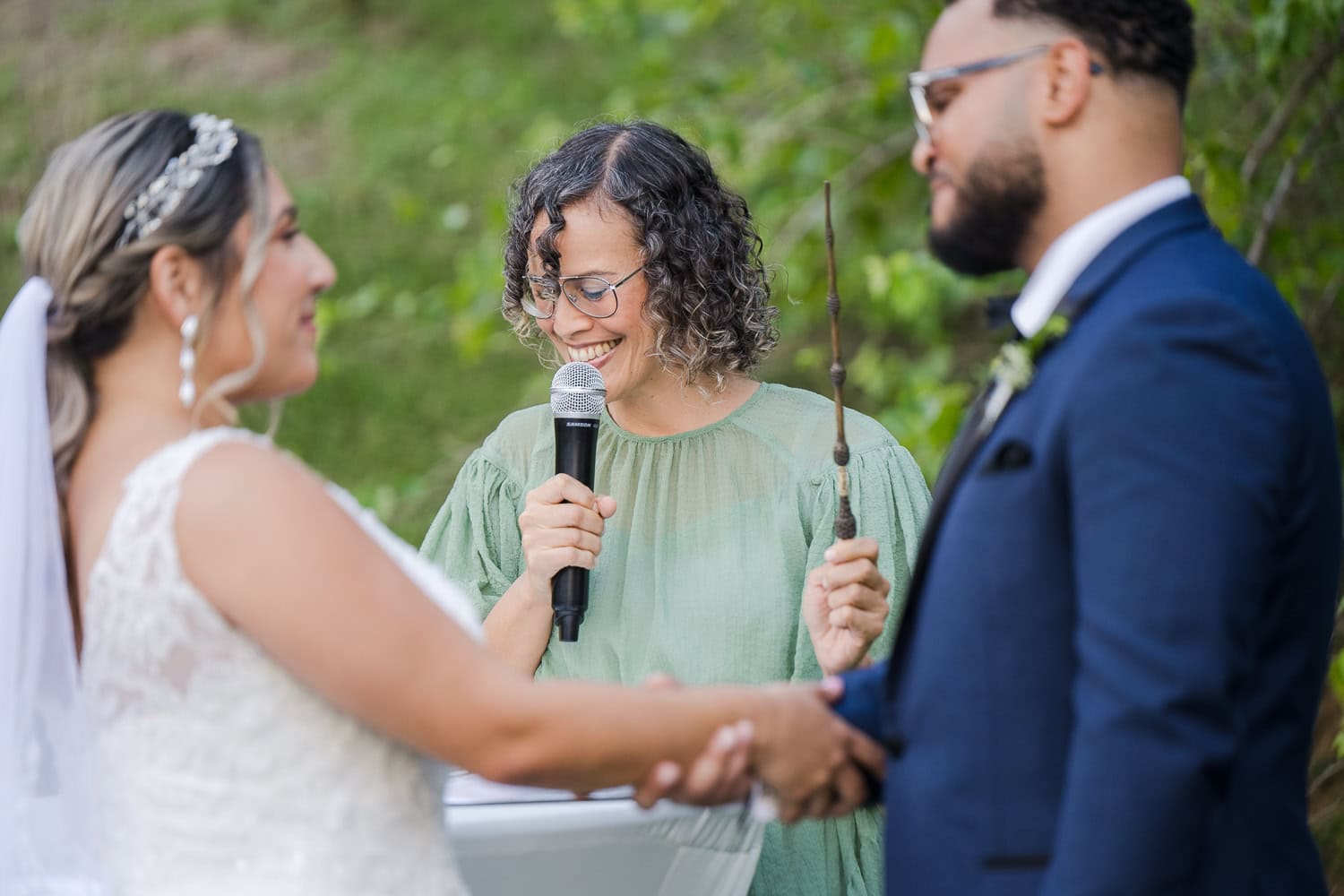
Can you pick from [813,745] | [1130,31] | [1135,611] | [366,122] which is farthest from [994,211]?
[366,122]

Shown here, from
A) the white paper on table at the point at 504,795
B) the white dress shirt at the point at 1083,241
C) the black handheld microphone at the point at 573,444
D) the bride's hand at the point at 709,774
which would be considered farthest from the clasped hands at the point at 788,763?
the white dress shirt at the point at 1083,241

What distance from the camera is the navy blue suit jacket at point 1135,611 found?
71.1 inches

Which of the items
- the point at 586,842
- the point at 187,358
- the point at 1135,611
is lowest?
the point at 586,842

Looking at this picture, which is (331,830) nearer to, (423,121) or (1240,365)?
(1240,365)

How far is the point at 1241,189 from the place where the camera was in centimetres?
445

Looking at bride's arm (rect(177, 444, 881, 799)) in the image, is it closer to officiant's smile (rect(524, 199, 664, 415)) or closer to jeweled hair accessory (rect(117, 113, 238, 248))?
jeweled hair accessory (rect(117, 113, 238, 248))

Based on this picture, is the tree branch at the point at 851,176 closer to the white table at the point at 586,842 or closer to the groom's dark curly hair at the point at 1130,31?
the white table at the point at 586,842

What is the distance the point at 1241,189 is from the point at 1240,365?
9.32 ft

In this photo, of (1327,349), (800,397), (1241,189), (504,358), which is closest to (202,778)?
(800,397)

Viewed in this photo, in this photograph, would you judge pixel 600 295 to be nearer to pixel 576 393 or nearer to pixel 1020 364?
pixel 576 393

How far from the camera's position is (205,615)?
79.4 inches

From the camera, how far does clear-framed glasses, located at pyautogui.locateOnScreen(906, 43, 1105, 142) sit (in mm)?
2086

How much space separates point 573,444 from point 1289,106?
9.91 feet

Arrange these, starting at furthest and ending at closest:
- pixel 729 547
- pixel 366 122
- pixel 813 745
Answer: pixel 366 122, pixel 729 547, pixel 813 745
